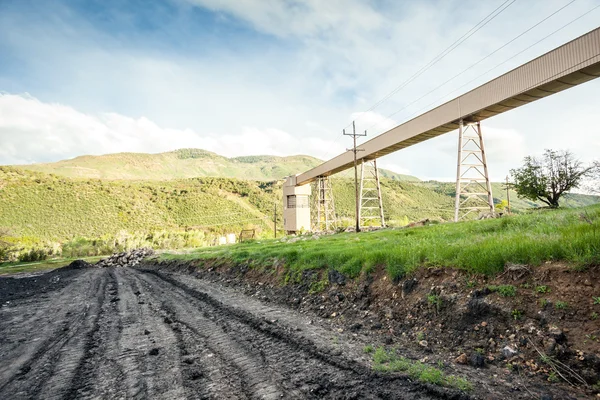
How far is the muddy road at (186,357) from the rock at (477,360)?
0.93 meters

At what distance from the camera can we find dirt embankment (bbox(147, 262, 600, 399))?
315cm

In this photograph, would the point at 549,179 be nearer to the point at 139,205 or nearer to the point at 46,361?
the point at 46,361

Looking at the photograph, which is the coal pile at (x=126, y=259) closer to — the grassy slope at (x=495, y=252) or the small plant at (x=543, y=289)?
the grassy slope at (x=495, y=252)

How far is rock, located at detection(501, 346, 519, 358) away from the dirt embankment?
0.03ft

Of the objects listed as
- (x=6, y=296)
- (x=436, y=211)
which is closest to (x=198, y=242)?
(x=6, y=296)

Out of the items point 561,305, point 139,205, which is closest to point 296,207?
point 561,305

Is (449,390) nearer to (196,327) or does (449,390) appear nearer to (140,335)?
(196,327)

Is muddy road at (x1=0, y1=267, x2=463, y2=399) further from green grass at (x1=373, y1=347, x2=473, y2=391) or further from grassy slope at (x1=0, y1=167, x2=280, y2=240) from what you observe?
grassy slope at (x1=0, y1=167, x2=280, y2=240)

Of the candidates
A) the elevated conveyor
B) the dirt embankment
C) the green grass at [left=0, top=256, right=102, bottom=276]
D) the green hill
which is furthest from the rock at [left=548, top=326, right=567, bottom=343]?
the green grass at [left=0, top=256, right=102, bottom=276]

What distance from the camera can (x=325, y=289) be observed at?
7.69 metres

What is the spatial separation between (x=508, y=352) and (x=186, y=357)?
434 centimetres

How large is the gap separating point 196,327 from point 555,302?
592 centimetres

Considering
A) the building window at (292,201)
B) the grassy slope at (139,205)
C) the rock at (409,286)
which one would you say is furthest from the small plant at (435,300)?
the grassy slope at (139,205)

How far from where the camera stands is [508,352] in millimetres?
3646
